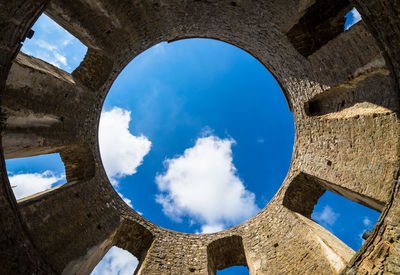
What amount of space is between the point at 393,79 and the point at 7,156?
7852 mm

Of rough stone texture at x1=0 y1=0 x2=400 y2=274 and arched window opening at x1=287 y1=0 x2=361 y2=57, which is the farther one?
arched window opening at x1=287 y1=0 x2=361 y2=57

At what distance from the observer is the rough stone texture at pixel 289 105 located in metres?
3.84

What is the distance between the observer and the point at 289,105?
8117 millimetres

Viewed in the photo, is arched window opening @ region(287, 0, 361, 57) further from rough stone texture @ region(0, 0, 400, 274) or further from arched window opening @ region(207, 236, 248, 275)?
arched window opening @ region(207, 236, 248, 275)

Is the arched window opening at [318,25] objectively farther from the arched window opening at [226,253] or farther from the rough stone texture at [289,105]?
the arched window opening at [226,253]

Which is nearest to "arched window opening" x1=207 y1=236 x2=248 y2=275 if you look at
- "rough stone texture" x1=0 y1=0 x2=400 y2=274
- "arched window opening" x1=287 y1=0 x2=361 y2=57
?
"rough stone texture" x1=0 y1=0 x2=400 y2=274

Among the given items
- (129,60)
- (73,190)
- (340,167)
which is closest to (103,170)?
(73,190)

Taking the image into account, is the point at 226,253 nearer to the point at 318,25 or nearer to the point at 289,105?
the point at 289,105

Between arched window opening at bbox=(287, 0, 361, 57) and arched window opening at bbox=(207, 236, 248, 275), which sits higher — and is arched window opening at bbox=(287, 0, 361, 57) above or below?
above

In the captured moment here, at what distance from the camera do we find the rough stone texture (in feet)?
12.6

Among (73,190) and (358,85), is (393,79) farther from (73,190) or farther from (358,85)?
(73,190)

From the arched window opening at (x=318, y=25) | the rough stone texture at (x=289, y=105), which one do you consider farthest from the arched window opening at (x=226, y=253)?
the arched window opening at (x=318, y=25)

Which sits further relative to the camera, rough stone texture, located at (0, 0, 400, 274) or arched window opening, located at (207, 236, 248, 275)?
arched window opening, located at (207, 236, 248, 275)

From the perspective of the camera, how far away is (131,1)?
6430mm
